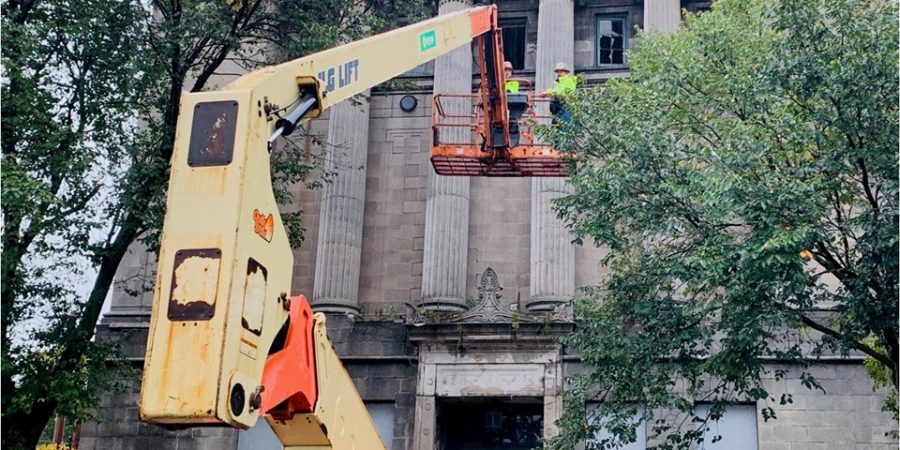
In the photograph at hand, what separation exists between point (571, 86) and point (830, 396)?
8509mm

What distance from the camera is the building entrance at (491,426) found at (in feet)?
73.2

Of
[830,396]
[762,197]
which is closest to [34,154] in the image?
[762,197]

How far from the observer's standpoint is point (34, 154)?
15305mm

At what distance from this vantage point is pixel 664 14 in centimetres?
2495

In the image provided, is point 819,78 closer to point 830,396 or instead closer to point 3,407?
point 830,396

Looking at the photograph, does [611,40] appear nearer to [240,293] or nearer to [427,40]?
[427,40]

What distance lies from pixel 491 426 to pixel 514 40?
1066cm

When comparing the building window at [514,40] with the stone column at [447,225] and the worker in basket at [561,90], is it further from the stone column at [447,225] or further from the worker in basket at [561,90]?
the worker in basket at [561,90]

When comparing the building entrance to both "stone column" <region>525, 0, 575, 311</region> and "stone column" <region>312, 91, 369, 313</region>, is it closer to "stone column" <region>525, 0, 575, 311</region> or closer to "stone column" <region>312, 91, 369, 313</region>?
"stone column" <region>525, 0, 575, 311</region>

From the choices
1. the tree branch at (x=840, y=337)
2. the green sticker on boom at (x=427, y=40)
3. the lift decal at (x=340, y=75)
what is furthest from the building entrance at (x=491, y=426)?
the lift decal at (x=340, y=75)

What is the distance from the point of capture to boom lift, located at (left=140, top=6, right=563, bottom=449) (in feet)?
22.7

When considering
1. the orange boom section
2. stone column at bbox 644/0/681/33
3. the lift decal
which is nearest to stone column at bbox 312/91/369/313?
the orange boom section

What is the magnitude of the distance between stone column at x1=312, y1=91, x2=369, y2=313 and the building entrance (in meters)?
3.63

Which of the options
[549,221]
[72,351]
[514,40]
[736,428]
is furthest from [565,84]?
[72,351]
